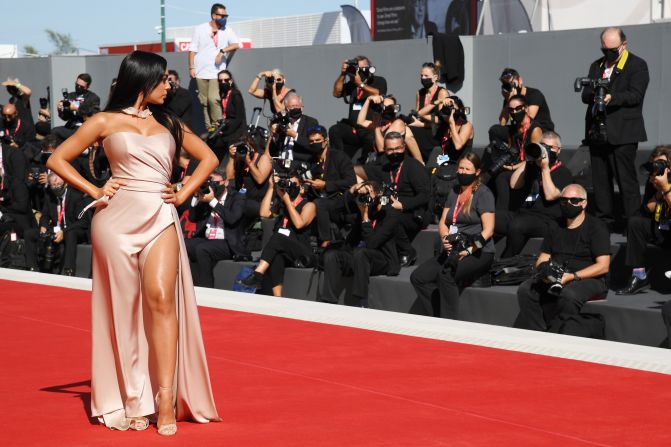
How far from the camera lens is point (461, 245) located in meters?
9.43

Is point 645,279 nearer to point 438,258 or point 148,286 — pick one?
point 438,258

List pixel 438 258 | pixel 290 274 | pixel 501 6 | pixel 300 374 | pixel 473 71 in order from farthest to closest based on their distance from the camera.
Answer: pixel 501 6
pixel 473 71
pixel 290 274
pixel 438 258
pixel 300 374

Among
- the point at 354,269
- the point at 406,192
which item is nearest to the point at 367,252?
the point at 354,269

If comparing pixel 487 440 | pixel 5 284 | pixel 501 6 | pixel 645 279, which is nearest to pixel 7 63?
pixel 501 6

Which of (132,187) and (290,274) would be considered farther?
(290,274)

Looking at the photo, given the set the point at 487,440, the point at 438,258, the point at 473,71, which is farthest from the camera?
the point at 473,71

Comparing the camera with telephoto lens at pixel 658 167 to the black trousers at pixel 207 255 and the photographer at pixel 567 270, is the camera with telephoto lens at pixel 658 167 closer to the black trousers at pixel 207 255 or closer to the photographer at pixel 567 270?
the photographer at pixel 567 270

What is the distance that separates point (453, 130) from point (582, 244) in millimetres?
3093

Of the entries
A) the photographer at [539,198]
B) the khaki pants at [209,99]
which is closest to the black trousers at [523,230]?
the photographer at [539,198]

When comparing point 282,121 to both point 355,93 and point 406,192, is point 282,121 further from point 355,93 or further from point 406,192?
point 406,192

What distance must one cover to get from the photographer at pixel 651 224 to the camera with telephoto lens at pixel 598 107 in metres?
0.83

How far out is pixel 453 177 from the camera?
11094 mm

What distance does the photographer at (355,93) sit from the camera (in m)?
12.6

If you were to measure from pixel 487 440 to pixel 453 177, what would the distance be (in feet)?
21.2
